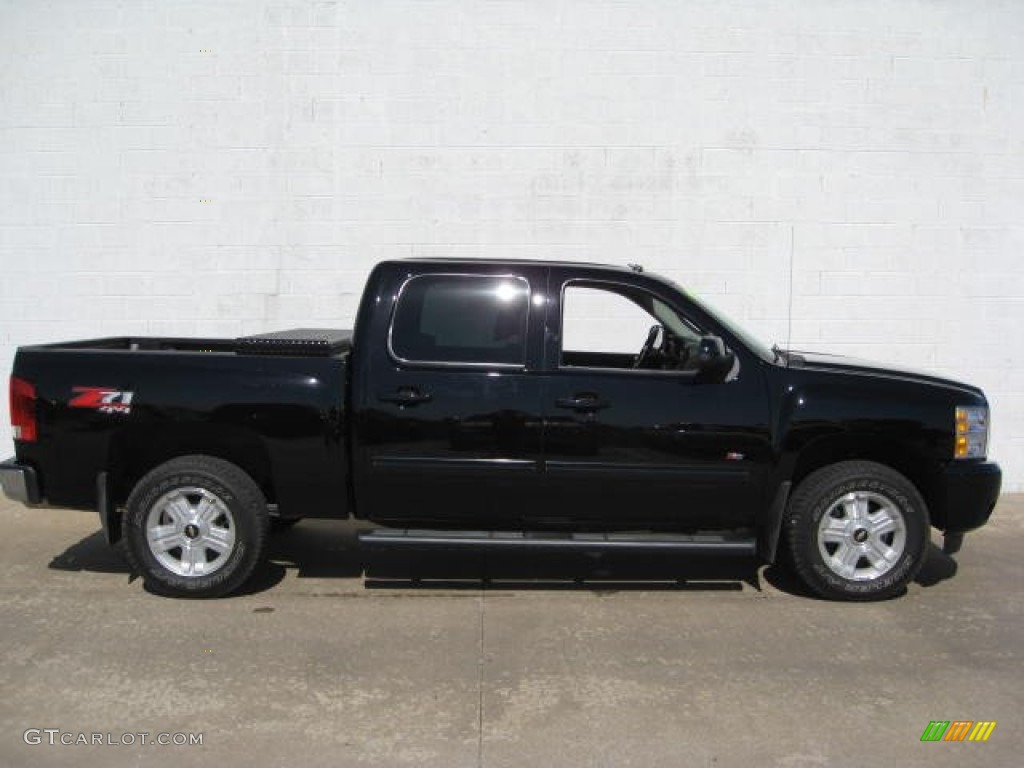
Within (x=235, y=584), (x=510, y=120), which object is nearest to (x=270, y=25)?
(x=510, y=120)

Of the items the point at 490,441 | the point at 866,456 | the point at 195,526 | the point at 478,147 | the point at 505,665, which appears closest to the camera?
the point at 505,665

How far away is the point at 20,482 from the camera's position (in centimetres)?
510

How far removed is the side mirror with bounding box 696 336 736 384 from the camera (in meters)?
4.92

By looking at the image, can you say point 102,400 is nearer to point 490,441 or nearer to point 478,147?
point 490,441

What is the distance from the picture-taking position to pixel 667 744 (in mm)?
3658

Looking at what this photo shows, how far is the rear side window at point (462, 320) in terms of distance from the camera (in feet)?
16.8

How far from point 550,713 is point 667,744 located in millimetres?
528

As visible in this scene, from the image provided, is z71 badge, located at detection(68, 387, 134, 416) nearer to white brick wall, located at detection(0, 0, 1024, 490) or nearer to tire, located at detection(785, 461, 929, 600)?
white brick wall, located at detection(0, 0, 1024, 490)

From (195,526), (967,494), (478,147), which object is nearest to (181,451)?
(195,526)

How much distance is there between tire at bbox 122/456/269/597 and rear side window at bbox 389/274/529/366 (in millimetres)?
1219

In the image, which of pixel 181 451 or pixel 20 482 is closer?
pixel 20 482

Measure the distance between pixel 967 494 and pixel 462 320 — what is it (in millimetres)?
3086

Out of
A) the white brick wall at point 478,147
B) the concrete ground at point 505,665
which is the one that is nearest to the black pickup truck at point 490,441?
the concrete ground at point 505,665
